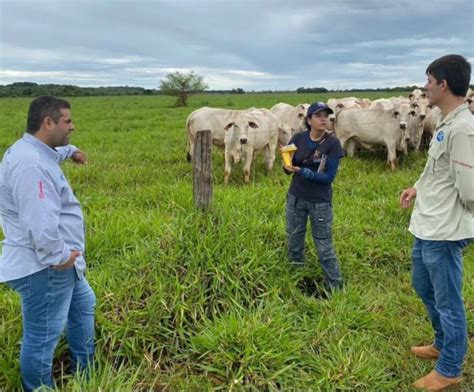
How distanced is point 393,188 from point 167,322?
4851 mm

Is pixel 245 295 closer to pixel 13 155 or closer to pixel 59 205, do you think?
pixel 59 205

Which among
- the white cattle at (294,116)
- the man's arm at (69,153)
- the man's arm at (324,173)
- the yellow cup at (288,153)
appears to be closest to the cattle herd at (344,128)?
the white cattle at (294,116)

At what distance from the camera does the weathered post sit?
3898mm

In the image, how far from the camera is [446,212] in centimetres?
275

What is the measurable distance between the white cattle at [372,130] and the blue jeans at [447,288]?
6276 mm

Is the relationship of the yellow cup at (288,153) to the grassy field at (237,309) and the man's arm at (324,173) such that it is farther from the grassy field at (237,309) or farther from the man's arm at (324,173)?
the grassy field at (237,309)

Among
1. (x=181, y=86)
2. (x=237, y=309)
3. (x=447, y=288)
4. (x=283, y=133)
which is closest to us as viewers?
(x=447, y=288)

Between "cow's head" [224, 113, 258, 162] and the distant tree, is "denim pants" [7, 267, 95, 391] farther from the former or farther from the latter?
the distant tree

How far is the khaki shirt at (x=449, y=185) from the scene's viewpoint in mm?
2531

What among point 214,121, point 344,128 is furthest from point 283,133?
point 214,121

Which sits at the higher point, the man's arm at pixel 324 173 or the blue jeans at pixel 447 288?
the man's arm at pixel 324 173

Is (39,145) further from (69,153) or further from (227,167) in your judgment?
(227,167)

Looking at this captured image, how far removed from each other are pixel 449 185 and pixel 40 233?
229 centimetres

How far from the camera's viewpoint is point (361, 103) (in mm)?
11711
